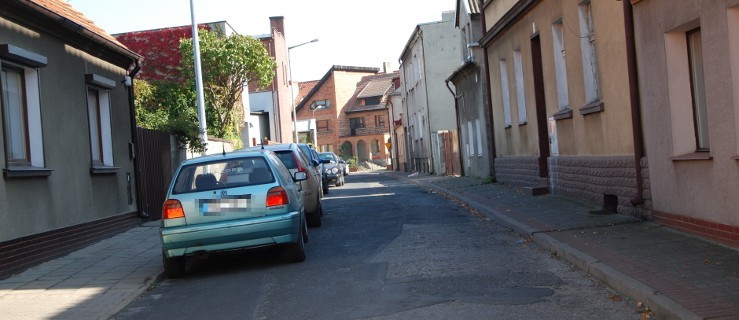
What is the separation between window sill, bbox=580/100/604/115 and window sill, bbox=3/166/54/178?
8580 mm

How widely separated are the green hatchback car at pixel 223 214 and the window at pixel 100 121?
5.14 meters

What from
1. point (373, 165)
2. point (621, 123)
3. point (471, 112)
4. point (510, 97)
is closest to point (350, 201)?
point (510, 97)

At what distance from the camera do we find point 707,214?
8609 millimetres

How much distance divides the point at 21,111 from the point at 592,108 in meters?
8.90

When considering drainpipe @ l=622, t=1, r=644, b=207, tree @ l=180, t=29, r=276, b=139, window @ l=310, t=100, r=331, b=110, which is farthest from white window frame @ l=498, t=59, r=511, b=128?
window @ l=310, t=100, r=331, b=110

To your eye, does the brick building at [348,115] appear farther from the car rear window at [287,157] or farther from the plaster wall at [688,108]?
the plaster wall at [688,108]

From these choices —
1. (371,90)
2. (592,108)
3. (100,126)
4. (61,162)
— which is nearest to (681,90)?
(592,108)

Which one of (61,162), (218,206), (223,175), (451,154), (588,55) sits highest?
(588,55)

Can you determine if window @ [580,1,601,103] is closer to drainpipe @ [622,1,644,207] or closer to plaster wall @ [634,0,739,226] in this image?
drainpipe @ [622,1,644,207]

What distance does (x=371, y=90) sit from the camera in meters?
81.2

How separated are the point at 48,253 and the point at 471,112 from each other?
1919 centimetres

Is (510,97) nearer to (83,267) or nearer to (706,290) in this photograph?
(83,267)

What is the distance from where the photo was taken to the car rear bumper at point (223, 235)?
9.17 meters

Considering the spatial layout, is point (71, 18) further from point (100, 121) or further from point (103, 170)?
point (103, 170)
